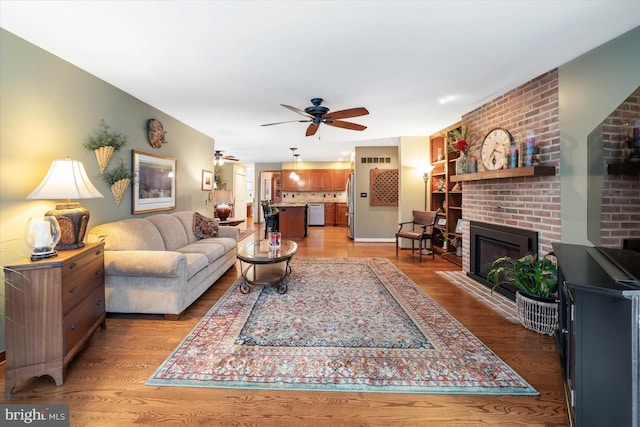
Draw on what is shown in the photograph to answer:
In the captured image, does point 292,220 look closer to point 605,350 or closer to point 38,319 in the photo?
point 38,319

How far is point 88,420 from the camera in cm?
144

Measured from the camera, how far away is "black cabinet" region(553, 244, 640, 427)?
113cm

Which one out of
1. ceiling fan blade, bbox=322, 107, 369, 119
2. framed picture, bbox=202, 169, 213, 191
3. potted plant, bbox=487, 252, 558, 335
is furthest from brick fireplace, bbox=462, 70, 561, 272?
framed picture, bbox=202, 169, 213, 191

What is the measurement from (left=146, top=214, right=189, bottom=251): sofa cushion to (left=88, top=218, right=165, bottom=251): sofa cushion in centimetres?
19

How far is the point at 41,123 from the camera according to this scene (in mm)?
2246

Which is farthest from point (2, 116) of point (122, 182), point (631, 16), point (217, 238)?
point (631, 16)

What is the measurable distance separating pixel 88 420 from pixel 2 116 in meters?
2.15

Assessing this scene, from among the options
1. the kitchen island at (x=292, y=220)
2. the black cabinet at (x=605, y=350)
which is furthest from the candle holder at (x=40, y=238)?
the kitchen island at (x=292, y=220)

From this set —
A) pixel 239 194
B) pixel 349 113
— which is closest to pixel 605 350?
pixel 349 113

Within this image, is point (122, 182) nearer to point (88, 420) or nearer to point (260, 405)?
point (88, 420)

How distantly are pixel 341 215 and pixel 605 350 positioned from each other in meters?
8.49

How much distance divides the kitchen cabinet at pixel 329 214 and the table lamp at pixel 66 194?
781cm

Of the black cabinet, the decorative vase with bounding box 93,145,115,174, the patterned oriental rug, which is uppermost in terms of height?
the decorative vase with bounding box 93,145,115,174

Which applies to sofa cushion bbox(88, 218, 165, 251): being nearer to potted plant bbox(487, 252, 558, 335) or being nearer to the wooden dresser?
the wooden dresser
